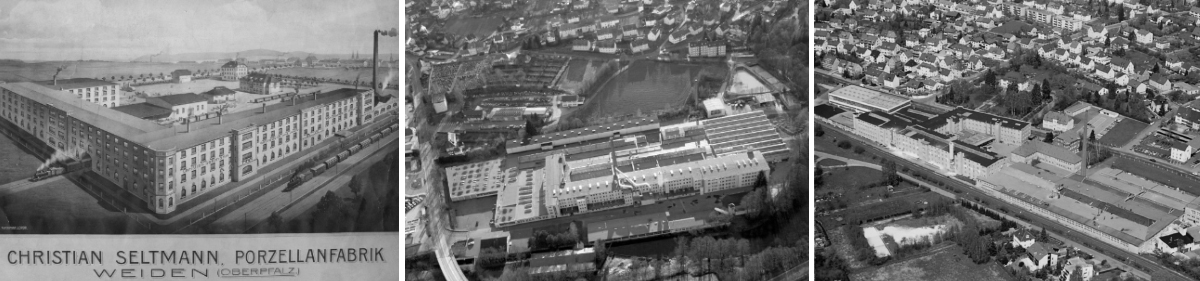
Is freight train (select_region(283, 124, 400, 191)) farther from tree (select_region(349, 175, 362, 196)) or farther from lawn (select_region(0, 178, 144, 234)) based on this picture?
lawn (select_region(0, 178, 144, 234))

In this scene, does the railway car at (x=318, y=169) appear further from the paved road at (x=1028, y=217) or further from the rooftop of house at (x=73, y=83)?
the paved road at (x=1028, y=217)

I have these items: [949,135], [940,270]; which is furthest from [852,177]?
[940,270]

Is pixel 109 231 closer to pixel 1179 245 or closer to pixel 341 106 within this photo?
pixel 341 106

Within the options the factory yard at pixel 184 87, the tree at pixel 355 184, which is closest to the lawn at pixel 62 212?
the factory yard at pixel 184 87

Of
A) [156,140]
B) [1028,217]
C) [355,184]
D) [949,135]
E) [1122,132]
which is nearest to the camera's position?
[156,140]

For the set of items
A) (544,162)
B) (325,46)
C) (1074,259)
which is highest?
(325,46)

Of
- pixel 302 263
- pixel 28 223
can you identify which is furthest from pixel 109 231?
pixel 302 263

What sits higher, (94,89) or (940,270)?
(94,89)

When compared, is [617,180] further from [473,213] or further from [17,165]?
[17,165]
